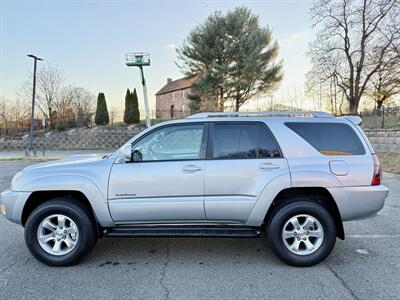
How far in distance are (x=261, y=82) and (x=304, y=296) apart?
85.6ft

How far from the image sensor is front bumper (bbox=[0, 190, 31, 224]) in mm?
3251

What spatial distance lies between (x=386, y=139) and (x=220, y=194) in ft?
47.1

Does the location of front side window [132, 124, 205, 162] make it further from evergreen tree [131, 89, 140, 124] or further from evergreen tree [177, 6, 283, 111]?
evergreen tree [131, 89, 140, 124]

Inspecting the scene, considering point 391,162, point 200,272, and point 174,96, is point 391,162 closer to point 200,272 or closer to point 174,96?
point 200,272

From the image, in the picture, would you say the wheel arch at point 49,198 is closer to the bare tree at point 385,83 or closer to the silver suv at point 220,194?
the silver suv at point 220,194

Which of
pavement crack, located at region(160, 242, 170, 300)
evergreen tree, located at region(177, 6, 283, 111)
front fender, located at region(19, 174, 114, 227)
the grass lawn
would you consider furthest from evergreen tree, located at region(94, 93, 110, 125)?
pavement crack, located at region(160, 242, 170, 300)

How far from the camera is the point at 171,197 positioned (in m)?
3.21

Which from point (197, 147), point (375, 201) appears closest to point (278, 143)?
point (197, 147)

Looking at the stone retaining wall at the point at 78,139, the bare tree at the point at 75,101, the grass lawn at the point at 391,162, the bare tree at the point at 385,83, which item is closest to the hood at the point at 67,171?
the grass lawn at the point at 391,162

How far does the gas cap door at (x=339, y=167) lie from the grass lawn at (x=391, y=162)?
9062 millimetres

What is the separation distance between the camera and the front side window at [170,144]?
11.1ft

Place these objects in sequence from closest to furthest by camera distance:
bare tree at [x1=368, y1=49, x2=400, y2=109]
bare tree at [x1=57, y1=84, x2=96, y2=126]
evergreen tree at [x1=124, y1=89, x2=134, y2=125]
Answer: bare tree at [x1=368, y1=49, x2=400, y2=109]
evergreen tree at [x1=124, y1=89, x2=134, y2=125]
bare tree at [x1=57, y1=84, x2=96, y2=126]

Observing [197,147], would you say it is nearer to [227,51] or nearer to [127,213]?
[127,213]

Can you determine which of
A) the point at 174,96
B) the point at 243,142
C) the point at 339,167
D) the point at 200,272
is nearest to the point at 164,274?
the point at 200,272
